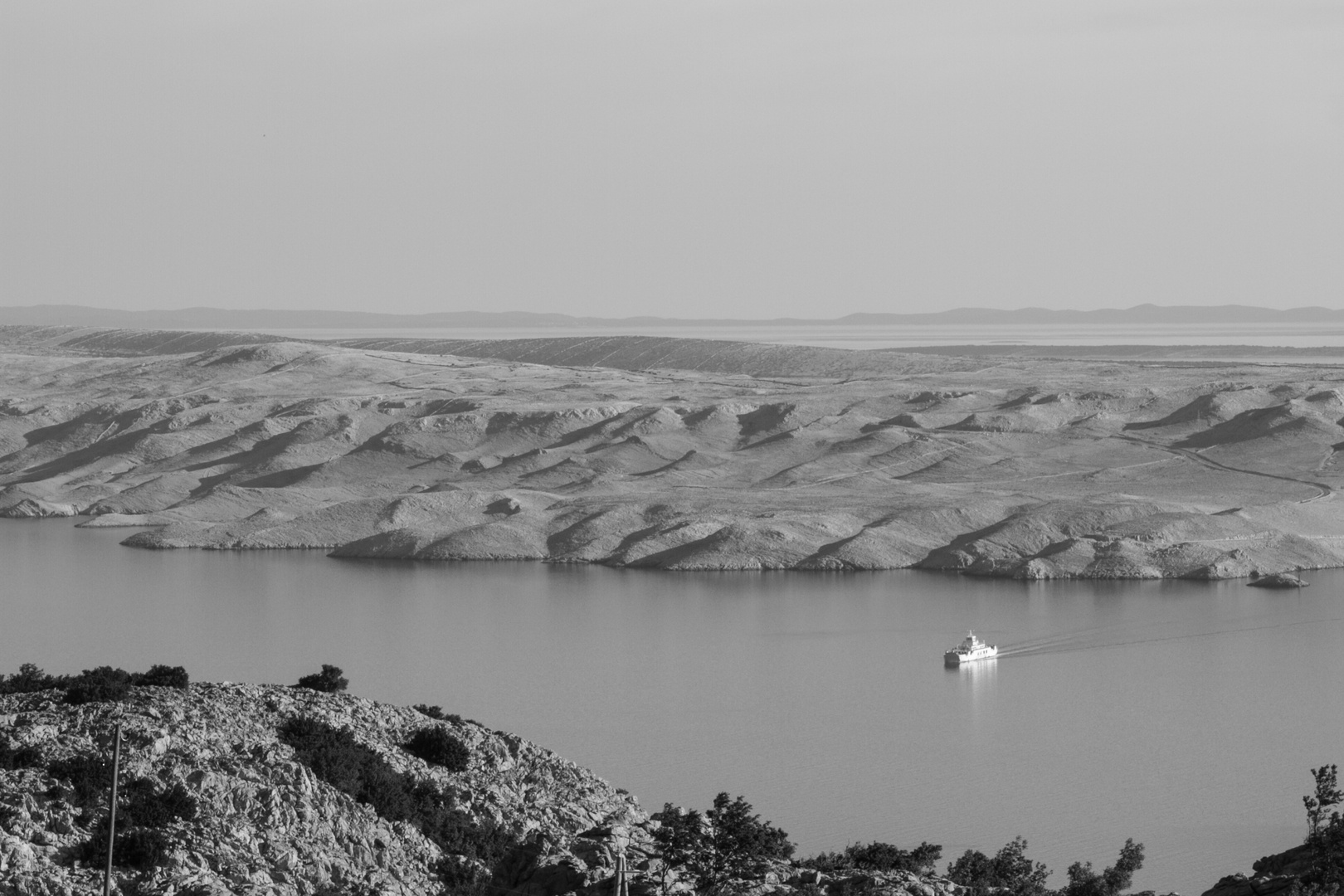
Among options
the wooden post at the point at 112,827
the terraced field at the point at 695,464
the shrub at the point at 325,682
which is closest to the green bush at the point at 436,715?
the shrub at the point at 325,682

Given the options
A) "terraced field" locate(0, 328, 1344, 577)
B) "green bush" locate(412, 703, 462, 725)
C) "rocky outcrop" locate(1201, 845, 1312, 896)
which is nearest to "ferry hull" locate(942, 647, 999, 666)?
"terraced field" locate(0, 328, 1344, 577)

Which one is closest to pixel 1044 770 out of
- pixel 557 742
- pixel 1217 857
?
pixel 1217 857

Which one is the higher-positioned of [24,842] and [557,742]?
[24,842]

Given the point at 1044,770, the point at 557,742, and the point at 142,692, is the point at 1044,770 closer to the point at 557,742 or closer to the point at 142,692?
the point at 557,742

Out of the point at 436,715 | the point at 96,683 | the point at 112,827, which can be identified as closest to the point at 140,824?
the point at 112,827

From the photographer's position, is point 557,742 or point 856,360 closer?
point 557,742

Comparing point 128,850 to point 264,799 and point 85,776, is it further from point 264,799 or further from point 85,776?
point 264,799

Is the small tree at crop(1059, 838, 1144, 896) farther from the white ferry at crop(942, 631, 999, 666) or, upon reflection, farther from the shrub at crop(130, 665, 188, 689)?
the white ferry at crop(942, 631, 999, 666)
